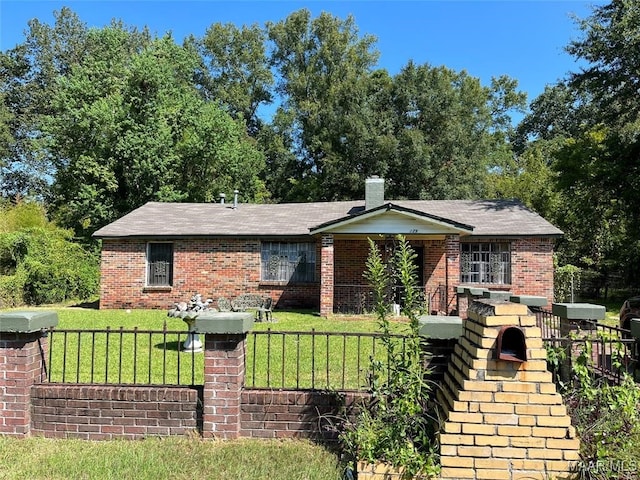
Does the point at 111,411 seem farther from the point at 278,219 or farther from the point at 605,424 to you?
the point at 278,219

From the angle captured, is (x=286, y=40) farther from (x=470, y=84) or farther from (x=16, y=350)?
(x=16, y=350)

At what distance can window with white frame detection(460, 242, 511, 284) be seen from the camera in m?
16.0

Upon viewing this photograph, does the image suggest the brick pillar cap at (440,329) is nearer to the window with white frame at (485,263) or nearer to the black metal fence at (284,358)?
the black metal fence at (284,358)

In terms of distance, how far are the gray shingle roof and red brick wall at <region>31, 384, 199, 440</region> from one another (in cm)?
1179

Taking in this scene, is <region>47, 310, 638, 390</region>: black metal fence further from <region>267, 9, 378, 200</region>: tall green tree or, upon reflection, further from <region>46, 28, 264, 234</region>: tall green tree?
<region>267, 9, 378, 200</region>: tall green tree

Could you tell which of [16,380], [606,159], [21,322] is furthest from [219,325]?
[606,159]

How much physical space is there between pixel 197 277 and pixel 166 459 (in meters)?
13.0

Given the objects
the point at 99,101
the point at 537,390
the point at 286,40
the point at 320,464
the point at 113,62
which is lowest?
the point at 320,464

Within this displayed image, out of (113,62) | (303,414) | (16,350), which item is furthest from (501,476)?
(113,62)

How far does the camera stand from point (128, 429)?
4.55 m

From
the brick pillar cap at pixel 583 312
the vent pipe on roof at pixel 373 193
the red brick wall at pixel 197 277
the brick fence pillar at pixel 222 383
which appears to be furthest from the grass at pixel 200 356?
the vent pipe on roof at pixel 373 193

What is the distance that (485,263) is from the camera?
16.2 m

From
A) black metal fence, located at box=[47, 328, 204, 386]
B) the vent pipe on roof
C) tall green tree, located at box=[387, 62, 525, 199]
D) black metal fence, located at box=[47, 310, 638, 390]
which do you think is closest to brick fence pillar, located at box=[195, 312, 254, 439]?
black metal fence, located at box=[47, 310, 638, 390]

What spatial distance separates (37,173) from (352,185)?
2298 cm
